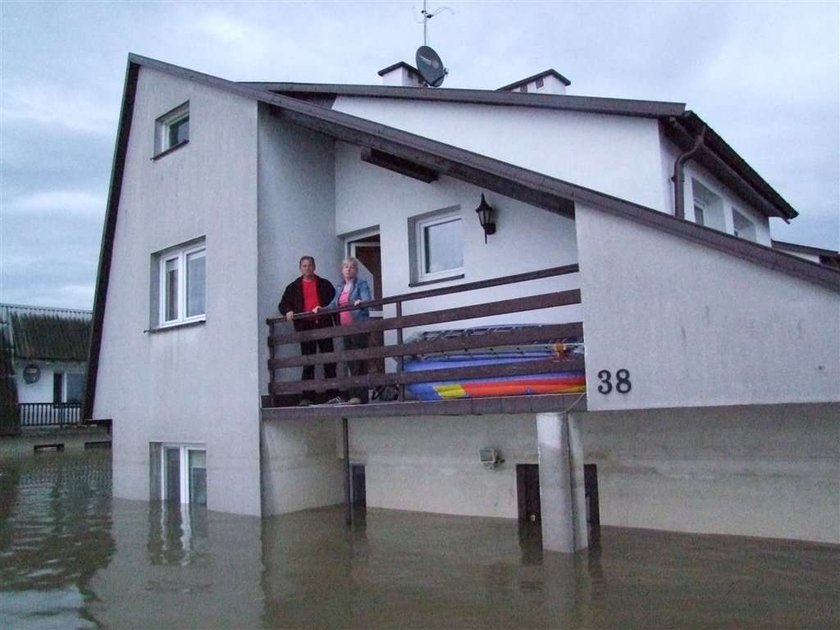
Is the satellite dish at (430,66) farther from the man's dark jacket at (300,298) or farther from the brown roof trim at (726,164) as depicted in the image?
the brown roof trim at (726,164)

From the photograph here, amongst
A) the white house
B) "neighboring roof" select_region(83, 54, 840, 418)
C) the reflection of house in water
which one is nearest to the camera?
"neighboring roof" select_region(83, 54, 840, 418)

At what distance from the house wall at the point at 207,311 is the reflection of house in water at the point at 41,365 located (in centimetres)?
2124

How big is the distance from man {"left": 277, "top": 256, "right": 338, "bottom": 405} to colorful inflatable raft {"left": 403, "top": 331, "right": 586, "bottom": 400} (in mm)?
1817

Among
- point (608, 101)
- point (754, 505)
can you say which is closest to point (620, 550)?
point (754, 505)

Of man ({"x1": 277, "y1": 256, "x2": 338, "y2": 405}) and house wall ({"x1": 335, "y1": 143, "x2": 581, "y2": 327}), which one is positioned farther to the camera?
man ({"x1": 277, "y1": 256, "x2": 338, "y2": 405})

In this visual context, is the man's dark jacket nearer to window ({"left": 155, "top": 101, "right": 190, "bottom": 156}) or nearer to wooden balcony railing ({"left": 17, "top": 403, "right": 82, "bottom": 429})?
window ({"left": 155, "top": 101, "right": 190, "bottom": 156})

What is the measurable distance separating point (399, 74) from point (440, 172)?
3.61 m

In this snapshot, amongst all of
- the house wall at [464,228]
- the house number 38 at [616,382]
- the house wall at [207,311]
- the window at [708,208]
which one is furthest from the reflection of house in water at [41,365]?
the house number 38 at [616,382]

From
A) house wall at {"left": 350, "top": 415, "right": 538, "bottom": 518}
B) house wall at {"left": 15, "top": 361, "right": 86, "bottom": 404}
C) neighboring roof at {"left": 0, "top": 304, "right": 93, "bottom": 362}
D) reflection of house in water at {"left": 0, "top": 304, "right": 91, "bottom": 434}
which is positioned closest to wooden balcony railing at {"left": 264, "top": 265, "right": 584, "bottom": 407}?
house wall at {"left": 350, "top": 415, "right": 538, "bottom": 518}

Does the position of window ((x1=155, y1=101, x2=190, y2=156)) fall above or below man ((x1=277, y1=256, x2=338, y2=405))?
above

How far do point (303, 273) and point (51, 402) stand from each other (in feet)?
93.3

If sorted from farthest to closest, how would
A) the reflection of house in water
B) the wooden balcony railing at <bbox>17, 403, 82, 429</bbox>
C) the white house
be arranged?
1. the reflection of house in water
2. the wooden balcony railing at <bbox>17, 403, 82, 429</bbox>
3. the white house

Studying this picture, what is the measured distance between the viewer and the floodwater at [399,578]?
16.9ft

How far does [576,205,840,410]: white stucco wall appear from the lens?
5.32 metres
